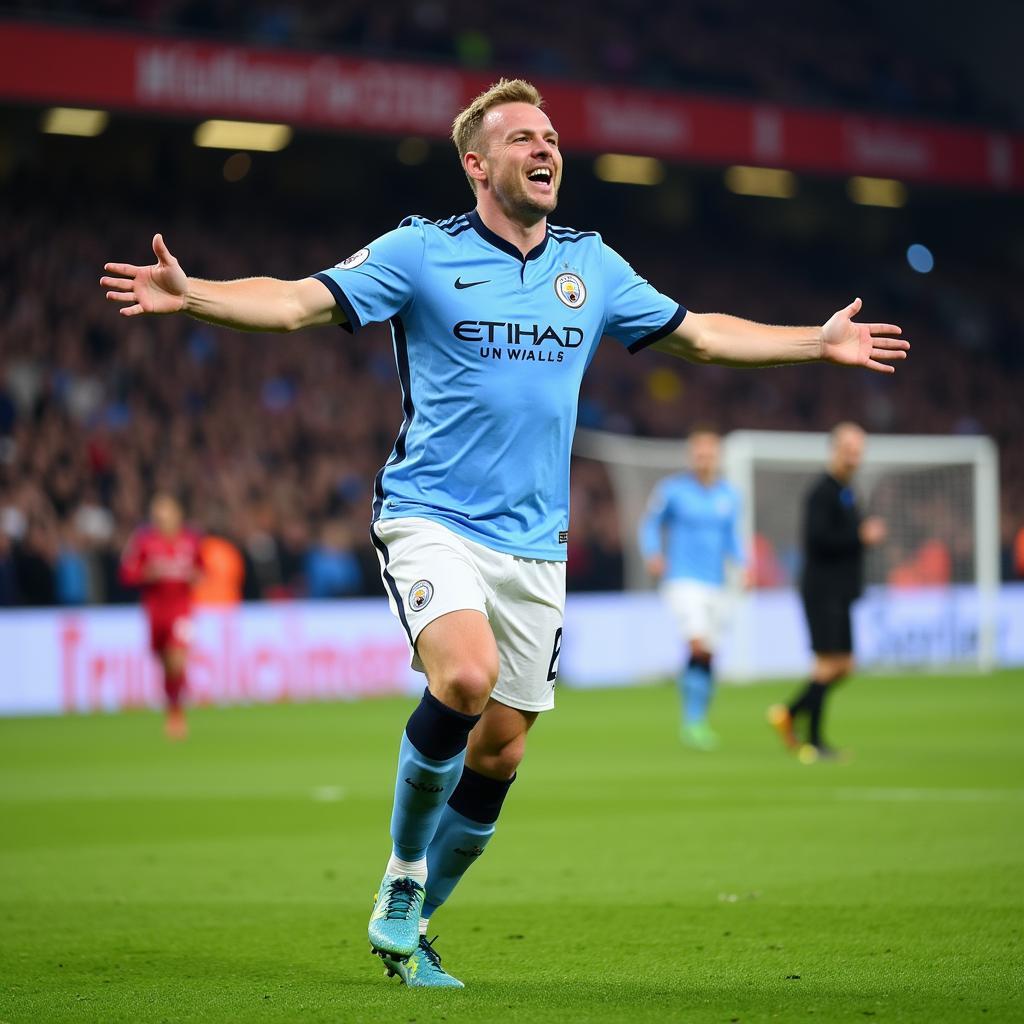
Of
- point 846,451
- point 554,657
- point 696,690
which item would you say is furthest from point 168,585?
point 554,657

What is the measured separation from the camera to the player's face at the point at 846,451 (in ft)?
42.6

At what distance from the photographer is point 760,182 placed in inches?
Answer: 1321

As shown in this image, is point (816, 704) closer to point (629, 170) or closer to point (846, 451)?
point (846, 451)

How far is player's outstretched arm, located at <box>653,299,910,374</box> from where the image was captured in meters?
5.69

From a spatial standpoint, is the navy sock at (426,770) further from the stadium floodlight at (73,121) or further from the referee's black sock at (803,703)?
the stadium floodlight at (73,121)

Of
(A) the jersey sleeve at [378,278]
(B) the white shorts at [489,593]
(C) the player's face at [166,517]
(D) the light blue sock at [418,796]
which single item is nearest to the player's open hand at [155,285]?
(A) the jersey sleeve at [378,278]

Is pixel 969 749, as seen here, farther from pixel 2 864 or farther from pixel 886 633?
pixel 886 633

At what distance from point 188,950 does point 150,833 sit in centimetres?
352

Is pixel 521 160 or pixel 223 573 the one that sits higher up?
→ pixel 521 160

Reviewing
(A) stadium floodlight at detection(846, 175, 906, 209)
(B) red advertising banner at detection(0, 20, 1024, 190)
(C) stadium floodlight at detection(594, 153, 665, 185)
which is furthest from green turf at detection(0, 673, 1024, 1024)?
(A) stadium floodlight at detection(846, 175, 906, 209)

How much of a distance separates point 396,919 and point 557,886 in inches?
96.6

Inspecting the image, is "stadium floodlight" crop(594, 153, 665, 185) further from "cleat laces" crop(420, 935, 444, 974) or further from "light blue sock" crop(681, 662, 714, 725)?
"cleat laces" crop(420, 935, 444, 974)

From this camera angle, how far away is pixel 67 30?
24625 millimetres

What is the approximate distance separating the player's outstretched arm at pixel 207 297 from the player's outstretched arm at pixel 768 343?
4.25 feet
